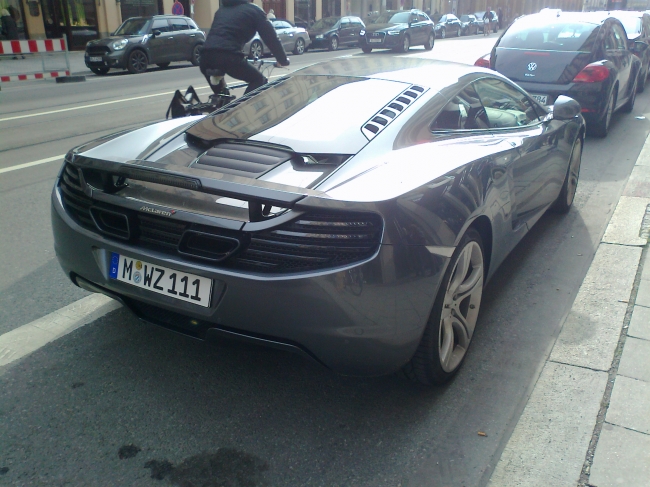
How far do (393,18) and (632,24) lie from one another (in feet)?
54.7

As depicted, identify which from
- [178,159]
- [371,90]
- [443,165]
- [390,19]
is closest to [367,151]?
[443,165]

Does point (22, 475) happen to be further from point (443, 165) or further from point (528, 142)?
point (528, 142)

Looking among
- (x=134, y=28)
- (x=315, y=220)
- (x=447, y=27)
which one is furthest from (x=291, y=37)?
(x=315, y=220)

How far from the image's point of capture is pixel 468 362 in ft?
10.5

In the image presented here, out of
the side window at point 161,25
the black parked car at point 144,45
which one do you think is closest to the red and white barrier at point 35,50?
the black parked car at point 144,45

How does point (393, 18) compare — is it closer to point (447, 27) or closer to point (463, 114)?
point (447, 27)

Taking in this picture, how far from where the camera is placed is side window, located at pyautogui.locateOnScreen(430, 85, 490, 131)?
3.32m

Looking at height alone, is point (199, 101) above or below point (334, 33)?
above

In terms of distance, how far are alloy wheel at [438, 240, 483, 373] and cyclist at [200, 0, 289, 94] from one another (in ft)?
14.5

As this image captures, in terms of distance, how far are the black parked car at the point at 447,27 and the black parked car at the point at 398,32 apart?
10.7 metres

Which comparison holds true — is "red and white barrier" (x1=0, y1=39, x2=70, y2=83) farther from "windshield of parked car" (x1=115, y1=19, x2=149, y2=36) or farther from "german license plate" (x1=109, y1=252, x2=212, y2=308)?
"german license plate" (x1=109, y1=252, x2=212, y2=308)

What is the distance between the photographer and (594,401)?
2.87 meters

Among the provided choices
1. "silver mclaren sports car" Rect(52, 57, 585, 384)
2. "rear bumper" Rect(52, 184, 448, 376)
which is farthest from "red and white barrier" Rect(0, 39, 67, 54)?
"rear bumper" Rect(52, 184, 448, 376)

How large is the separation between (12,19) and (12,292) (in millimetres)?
21962
